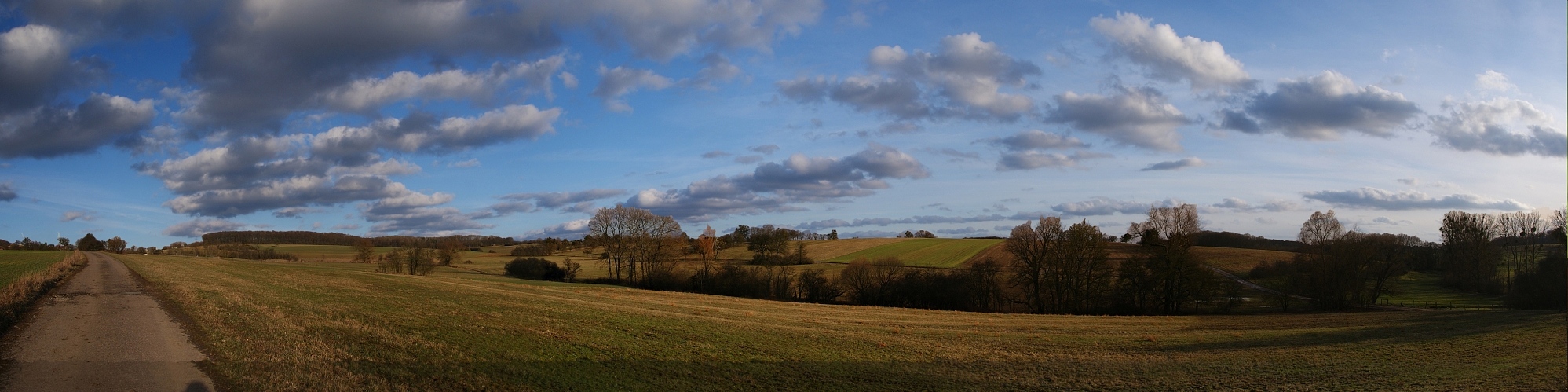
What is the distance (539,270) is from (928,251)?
52.6 m

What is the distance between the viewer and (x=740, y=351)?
17.9 m

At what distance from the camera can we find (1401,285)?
67312mm

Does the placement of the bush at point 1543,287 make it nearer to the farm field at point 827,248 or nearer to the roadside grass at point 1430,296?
the roadside grass at point 1430,296

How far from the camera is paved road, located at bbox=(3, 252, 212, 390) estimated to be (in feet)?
36.4

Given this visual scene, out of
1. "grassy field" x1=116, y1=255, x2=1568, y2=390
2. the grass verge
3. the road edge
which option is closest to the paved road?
the road edge

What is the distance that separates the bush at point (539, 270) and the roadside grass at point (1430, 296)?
81.1 meters

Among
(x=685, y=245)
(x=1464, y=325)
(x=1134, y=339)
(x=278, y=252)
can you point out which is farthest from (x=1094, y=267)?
(x=278, y=252)

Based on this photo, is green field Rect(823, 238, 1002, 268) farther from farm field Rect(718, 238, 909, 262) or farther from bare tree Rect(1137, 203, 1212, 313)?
bare tree Rect(1137, 203, 1212, 313)

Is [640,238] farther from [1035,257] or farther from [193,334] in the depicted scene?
[193,334]

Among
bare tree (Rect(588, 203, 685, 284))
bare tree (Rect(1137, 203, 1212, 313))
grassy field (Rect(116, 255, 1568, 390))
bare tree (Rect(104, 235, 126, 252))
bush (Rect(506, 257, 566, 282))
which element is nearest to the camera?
grassy field (Rect(116, 255, 1568, 390))

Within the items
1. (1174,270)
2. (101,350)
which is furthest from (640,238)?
(101,350)

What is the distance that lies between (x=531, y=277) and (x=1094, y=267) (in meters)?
61.6

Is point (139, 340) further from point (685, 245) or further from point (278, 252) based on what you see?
point (278, 252)

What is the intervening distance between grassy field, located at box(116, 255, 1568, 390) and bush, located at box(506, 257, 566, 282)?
5246 centimetres
